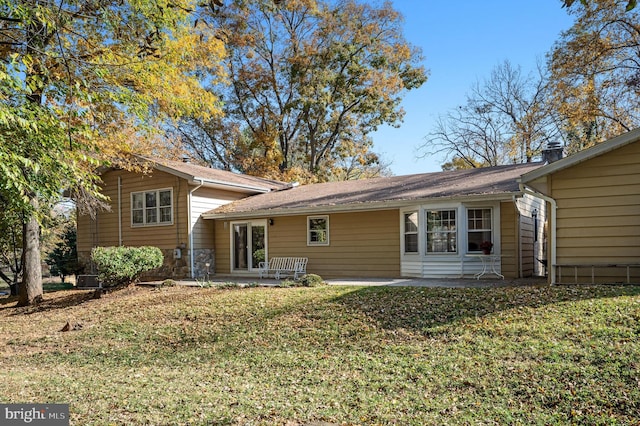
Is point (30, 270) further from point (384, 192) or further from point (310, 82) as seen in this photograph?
point (310, 82)

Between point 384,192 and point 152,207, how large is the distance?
870cm

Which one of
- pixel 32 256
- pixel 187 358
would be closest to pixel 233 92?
pixel 32 256

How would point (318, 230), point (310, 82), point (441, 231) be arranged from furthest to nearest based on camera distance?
point (310, 82) < point (318, 230) < point (441, 231)

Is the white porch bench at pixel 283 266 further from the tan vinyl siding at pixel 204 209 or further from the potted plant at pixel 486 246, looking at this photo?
the potted plant at pixel 486 246

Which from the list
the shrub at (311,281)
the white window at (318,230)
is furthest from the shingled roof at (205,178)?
the shrub at (311,281)

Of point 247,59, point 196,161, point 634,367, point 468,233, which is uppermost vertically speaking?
point 247,59

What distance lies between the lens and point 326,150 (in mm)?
29703

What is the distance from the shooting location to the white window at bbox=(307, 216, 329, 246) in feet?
48.8

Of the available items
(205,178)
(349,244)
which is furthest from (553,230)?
(205,178)

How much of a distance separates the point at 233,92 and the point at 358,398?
2702cm

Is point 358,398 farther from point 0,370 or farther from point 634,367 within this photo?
point 0,370

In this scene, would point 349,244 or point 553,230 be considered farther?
point 349,244

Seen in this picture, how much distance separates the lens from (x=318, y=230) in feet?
49.4

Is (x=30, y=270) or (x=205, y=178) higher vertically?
(x=205, y=178)
